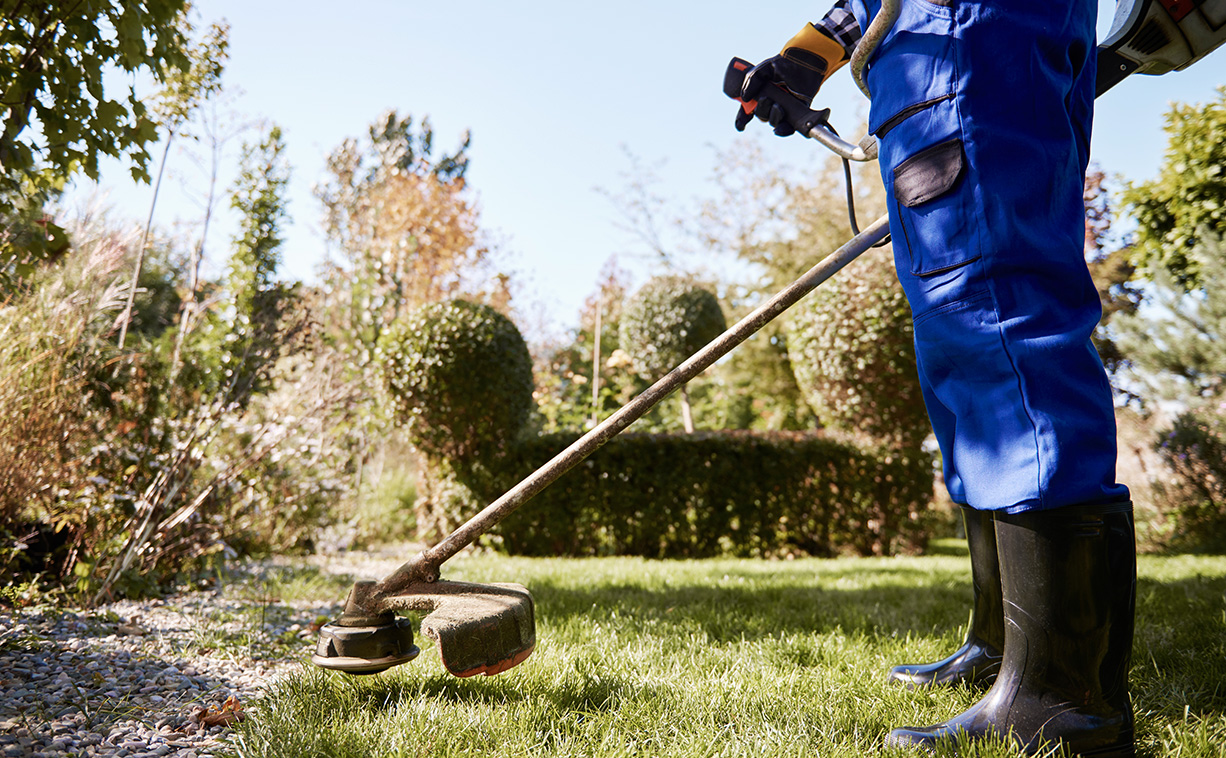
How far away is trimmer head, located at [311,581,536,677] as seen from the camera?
1343mm

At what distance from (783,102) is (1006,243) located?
0.85 meters

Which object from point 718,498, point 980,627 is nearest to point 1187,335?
point 718,498

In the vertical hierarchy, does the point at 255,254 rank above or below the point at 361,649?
above

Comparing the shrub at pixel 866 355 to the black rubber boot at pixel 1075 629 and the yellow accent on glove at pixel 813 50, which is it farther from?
the black rubber boot at pixel 1075 629

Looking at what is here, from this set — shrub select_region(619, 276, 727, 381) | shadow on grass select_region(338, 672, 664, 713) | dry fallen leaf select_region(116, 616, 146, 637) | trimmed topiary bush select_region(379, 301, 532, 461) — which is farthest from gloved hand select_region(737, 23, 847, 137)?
shrub select_region(619, 276, 727, 381)

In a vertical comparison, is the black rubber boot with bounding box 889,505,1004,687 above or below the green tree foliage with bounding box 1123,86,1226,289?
below

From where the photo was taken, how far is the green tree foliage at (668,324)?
8.66 metres

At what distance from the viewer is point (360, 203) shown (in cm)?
1368

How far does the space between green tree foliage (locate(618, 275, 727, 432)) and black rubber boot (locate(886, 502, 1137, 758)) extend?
7277 mm

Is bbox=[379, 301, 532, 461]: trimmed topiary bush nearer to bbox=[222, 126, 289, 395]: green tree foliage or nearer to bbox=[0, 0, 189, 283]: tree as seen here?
bbox=[222, 126, 289, 395]: green tree foliage

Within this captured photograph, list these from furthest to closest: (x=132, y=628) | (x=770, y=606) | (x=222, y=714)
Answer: (x=770, y=606)
(x=132, y=628)
(x=222, y=714)

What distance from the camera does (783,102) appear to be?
6.08 ft

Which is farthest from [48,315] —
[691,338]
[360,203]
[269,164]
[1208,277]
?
[360,203]

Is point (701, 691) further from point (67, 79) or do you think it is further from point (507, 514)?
point (67, 79)
